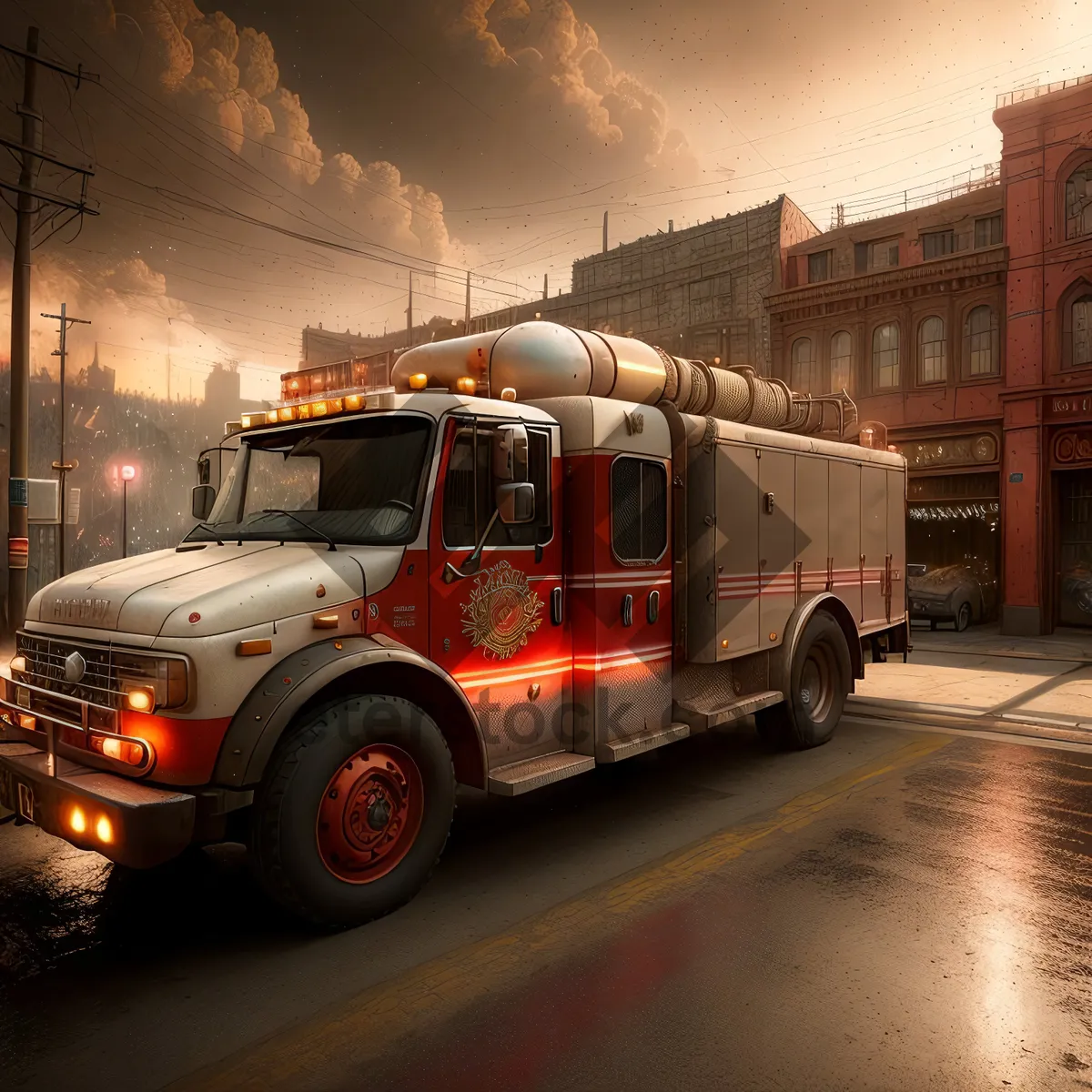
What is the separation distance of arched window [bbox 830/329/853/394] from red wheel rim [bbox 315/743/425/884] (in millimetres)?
21376

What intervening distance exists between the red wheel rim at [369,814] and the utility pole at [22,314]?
11949 mm

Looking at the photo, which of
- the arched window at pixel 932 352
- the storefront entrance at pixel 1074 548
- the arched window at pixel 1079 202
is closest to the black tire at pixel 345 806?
the storefront entrance at pixel 1074 548

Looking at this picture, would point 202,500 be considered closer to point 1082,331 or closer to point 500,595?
point 500,595

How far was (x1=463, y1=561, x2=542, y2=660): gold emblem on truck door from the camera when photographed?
485cm

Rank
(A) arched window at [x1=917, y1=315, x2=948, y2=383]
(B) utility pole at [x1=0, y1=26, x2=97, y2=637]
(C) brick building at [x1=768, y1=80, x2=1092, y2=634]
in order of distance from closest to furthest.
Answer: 1. (B) utility pole at [x1=0, y1=26, x2=97, y2=637]
2. (C) brick building at [x1=768, y1=80, x2=1092, y2=634]
3. (A) arched window at [x1=917, y1=315, x2=948, y2=383]

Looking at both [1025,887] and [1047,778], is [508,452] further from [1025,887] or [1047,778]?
[1047,778]

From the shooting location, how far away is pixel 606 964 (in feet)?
12.5

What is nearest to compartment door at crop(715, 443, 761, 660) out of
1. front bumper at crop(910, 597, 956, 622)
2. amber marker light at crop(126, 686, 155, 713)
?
amber marker light at crop(126, 686, 155, 713)

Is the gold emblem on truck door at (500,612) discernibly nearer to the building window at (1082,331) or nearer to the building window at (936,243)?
the building window at (1082,331)

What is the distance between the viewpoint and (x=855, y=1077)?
302cm

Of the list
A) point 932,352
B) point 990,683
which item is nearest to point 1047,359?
point 932,352

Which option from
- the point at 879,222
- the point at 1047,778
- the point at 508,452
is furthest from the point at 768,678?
the point at 879,222

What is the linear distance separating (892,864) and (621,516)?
2.74 meters

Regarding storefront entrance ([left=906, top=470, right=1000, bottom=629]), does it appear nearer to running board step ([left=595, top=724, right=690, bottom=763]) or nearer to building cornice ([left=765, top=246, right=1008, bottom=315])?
building cornice ([left=765, top=246, right=1008, bottom=315])
